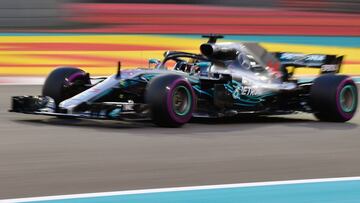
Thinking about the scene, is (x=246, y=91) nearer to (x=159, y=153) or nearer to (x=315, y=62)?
(x=315, y=62)

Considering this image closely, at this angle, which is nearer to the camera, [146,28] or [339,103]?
[339,103]

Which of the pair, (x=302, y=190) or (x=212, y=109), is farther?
(x=212, y=109)

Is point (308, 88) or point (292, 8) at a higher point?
point (292, 8)

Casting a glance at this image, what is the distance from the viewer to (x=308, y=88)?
33.2ft

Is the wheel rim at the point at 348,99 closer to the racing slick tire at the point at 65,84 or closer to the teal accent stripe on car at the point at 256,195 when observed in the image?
the racing slick tire at the point at 65,84

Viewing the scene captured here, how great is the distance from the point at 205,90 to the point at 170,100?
87cm

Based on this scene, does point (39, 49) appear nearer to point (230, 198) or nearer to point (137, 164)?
point (137, 164)

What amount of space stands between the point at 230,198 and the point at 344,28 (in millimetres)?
22933

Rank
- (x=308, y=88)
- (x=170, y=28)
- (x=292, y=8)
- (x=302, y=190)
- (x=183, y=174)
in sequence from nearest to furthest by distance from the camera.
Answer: (x=302, y=190), (x=183, y=174), (x=308, y=88), (x=170, y=28), (x=292, y=8)

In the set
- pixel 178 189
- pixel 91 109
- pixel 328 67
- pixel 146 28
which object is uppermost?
pixel 146 28

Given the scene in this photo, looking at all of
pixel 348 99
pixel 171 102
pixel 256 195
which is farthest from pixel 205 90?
pixel 256 195

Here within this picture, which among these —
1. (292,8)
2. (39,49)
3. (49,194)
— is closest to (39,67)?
(39,49)

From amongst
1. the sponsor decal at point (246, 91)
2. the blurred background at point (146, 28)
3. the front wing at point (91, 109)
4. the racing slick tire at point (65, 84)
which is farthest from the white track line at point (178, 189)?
the blurred background at point (146, 28)

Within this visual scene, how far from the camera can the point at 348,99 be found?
995 cm
